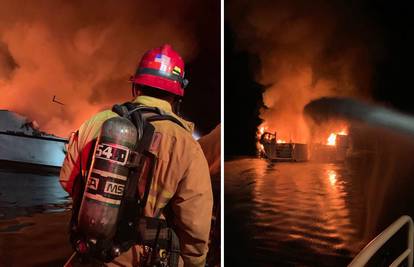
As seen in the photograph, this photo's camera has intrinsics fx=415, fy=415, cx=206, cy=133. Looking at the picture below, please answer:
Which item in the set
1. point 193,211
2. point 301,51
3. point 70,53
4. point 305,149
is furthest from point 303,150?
point 70,53

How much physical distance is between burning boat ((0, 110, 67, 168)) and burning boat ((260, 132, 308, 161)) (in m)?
1.19

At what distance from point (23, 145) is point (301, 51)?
1.70 meters

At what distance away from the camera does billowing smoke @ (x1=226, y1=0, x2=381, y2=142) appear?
2.54m

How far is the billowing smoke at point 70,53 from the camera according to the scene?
215cm

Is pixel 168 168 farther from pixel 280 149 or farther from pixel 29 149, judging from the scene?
pixel 280 149

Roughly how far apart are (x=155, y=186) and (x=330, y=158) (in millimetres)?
1169

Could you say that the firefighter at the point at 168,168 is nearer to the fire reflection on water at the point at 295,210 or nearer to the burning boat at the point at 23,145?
the burning boat at the point at 23,145

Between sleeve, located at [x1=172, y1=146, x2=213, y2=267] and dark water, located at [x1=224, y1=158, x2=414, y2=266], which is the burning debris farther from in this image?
sleeve, located at [x1=172, y1=146, x2=213, y2=267]

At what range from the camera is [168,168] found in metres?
1.91

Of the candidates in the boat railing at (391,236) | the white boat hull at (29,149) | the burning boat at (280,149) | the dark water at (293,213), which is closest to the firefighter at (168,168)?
the white boat hull at (29,149)

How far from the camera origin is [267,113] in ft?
8.51

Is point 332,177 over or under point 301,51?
under

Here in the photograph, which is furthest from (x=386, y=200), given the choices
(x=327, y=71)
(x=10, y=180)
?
(x=10, y=180)

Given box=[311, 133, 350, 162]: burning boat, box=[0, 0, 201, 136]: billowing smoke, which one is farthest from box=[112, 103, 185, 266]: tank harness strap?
box=[311, 133, 350, 162]: burning boat
